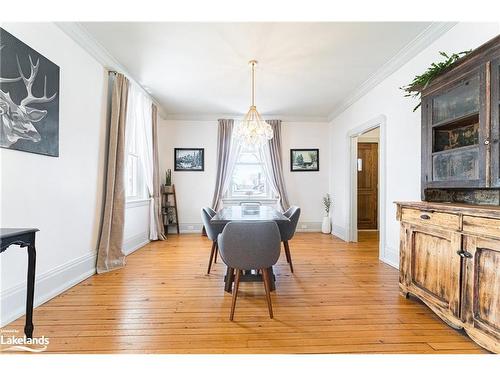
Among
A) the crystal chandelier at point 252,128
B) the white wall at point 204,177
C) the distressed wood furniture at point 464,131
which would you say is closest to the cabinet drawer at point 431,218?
the distressed wood furniture at point 464,131

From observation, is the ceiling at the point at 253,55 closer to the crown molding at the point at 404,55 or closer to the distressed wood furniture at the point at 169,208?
the crown molding at the point at 404,55

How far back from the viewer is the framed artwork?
6.24 feet

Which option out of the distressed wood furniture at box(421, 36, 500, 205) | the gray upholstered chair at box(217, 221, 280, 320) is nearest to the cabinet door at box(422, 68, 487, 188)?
the distressed wood furniture at box(421, 36, 500, 205)

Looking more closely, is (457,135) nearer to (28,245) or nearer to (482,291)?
(482,291)

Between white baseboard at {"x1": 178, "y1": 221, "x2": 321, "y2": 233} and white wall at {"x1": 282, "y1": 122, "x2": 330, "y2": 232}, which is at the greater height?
white wall at {"x1": 282, "y1": 122, "x2": 330, "y2": 232}

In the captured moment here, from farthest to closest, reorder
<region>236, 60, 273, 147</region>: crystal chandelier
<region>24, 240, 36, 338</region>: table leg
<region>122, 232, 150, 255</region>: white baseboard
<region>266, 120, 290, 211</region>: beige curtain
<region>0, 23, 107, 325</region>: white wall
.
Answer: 1. <region>266, 120, 290, 211</region>: beige curtain
2. <region>122, 232, 150, 255</region>: white baseboard
3. <region>236, 60, 273, 147</region>: crystal chandelier
4. <region>0, 23, 107, 325</region>: white wall
5. <region>24, 240, 36, 338</region>: table leg

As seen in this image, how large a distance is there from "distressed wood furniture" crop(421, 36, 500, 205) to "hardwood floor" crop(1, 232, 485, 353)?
1130mm

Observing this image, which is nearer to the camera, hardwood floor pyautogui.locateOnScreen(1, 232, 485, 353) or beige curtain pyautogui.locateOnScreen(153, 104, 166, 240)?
hardwood floor pyautogui.locateOnScreen(1, 232, 485, 353)

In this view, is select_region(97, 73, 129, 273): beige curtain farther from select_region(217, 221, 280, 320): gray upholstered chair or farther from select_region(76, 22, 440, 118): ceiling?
select_region(217, 221, 280, 320): gray upholstered chair

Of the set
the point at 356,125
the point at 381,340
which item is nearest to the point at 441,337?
the point at 381,340

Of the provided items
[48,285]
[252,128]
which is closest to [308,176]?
[252,128]

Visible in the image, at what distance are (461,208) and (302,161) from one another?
14.6 ft
